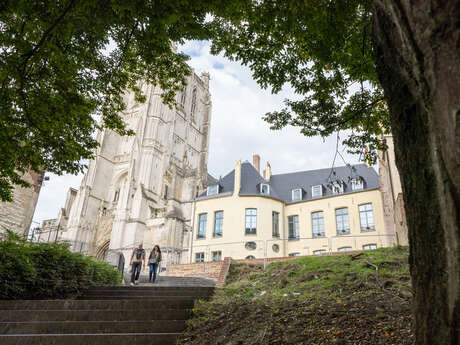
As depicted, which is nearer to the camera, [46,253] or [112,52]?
[112,52]

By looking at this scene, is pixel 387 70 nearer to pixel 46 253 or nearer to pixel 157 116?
pixel 46 253

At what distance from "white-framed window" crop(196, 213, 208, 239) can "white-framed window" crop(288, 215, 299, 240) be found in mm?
7534

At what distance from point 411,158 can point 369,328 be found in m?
3.19

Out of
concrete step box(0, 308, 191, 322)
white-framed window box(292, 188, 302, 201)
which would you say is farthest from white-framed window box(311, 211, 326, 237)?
concrete step box(0, 308, 191, 322)

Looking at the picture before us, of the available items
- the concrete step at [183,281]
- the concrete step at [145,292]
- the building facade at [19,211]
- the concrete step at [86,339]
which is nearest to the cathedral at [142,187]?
the building facade at [19,211]

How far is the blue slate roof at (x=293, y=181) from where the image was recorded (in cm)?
2847

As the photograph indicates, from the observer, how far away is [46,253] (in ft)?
29.5

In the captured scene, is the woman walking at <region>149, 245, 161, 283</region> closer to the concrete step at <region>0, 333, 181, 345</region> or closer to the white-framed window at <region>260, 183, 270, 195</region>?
the concrete step at <region>0, 333, 181, 345</region>

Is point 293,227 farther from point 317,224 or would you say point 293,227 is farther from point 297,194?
point 297,194

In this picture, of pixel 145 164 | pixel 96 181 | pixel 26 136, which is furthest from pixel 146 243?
pixel 26 136

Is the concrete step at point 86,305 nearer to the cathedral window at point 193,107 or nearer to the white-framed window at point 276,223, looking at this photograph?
the white-framed window at point 276,223

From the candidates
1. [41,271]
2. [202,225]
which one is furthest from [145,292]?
[202,225]

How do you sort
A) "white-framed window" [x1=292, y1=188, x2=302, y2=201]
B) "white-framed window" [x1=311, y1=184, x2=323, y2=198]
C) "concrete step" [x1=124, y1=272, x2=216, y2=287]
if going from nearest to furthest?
1. "concrete step" [x1=124, y1=272, x2=216, y2=287]
2. "white-framed window" [x1=311, y1=184, x2=323, y2=198]
3. "white-framed window" [x1=292, y1=188, x2=302, y2=201]

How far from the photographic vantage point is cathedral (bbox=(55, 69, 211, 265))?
32750 mm
